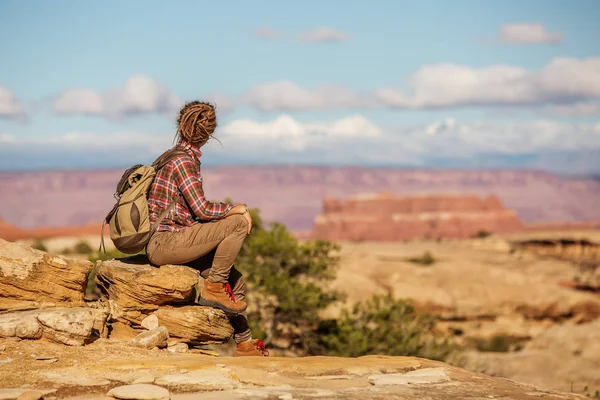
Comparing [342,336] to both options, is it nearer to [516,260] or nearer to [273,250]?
[273,250]

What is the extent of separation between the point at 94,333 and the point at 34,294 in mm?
807

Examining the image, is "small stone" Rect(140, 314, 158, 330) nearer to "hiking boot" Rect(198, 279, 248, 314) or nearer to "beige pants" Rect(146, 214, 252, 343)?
"hiking boot" Rect(198, 279, 248, 314)

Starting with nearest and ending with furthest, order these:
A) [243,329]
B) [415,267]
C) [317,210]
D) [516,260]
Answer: [243,329] < [415,267] < [516,260] < [317,210]

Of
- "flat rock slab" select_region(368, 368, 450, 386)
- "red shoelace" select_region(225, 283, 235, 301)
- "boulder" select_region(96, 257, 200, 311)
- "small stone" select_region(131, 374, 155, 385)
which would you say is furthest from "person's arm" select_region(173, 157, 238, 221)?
"flat rock slab" select_region(368, 368, 450, 386)

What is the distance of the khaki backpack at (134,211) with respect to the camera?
8.09 meters

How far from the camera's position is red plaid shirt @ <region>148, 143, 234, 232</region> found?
8188mm

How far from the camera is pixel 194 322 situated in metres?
8.70

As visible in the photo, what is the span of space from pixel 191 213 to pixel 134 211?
0.69 meters

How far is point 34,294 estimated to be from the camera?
838cm

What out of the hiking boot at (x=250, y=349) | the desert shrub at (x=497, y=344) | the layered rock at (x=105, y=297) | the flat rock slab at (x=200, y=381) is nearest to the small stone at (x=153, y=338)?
the layered rock at (x=105, y=297)

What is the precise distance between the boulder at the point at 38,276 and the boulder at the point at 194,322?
994 millimetres

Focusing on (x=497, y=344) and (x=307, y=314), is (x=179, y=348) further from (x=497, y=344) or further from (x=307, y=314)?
(x=497, y=344)

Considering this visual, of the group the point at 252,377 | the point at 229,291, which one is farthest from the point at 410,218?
the point at 252,377

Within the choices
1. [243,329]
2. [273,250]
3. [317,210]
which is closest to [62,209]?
[317,210]
